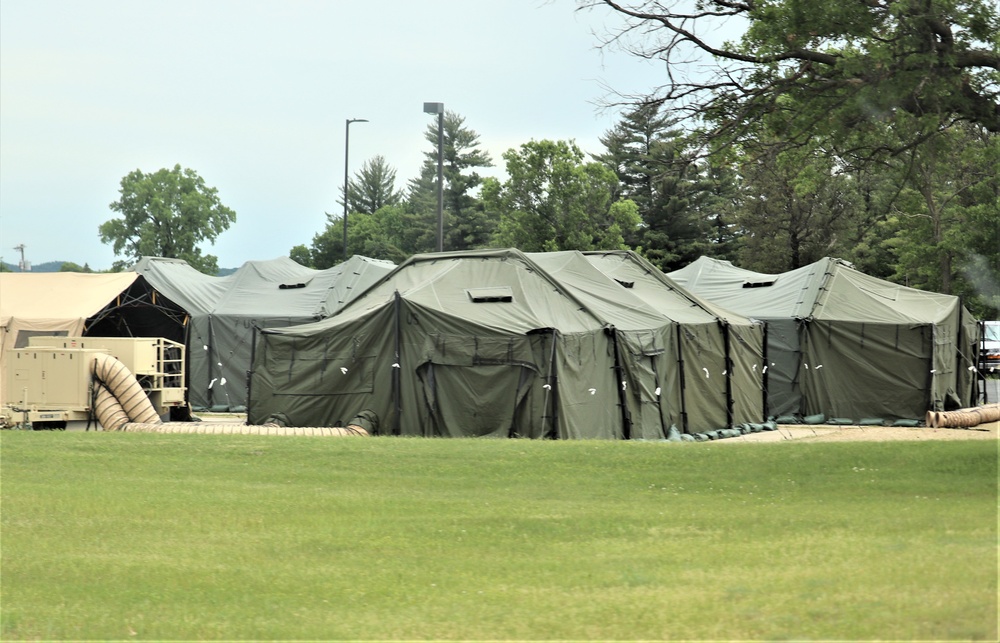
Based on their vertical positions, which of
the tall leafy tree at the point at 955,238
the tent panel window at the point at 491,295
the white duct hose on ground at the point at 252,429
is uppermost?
the tall leafy tree at the point at 955,238

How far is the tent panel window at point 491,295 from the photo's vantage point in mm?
19812

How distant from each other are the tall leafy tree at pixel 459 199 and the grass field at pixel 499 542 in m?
62.4

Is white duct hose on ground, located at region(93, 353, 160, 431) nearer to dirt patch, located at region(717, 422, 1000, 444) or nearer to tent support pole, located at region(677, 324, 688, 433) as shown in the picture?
tent support pole, located at region(677, 324, 688, 433)

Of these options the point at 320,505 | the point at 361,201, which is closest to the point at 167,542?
the point at 320,505

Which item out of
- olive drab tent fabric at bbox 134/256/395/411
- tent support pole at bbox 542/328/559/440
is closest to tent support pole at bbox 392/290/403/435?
tent support pole at bbox 542/328/559/440

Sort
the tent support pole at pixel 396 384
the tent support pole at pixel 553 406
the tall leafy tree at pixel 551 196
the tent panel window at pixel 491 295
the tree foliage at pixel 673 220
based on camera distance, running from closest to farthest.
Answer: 1. the tent support pole at pixel 553 406
2. the tent support pole at pixel 396 384
3. the tent panel window at pixel 491 295
4. the tall leafy tree at pixel 551 196
5. the tree foliage at pixel 673 220

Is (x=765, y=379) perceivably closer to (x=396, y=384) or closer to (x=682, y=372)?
(x=682, y=372)

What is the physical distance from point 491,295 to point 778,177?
568 centimetres

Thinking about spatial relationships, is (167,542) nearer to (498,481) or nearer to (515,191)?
(498,481)

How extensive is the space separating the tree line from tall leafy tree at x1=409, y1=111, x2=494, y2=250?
0.16 metres

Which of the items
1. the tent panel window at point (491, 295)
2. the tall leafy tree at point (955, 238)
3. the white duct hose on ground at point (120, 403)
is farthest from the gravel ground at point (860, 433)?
the white duct hose on ground at point (120, 403)

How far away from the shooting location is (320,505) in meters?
10.7

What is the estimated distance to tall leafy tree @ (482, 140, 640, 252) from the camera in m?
49.1

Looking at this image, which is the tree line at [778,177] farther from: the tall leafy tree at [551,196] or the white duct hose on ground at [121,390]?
the white duct hose on ground at [121,390]
